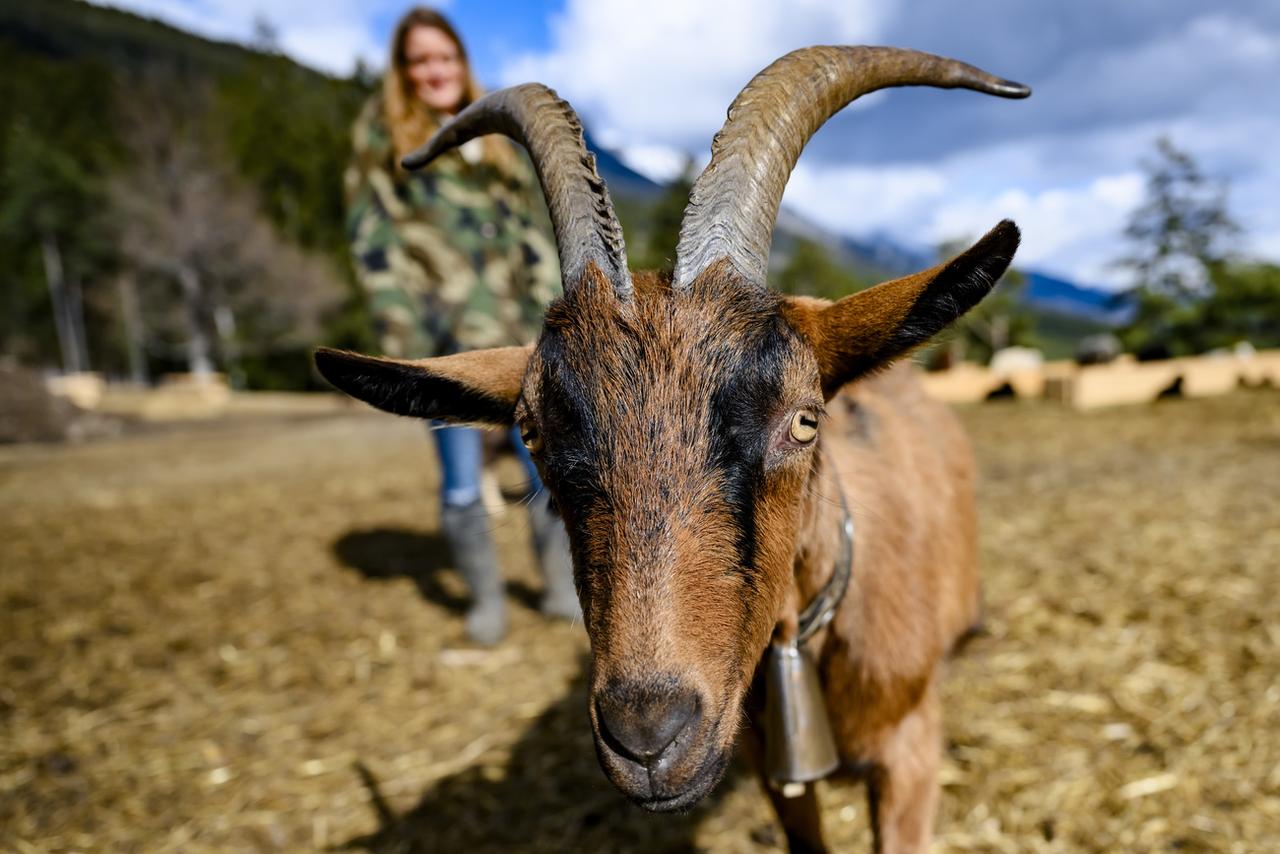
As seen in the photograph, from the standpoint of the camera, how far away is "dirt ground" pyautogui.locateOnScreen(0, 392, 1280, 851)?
2.78 m

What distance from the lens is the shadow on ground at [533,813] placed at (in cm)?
274

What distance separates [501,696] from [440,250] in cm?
234

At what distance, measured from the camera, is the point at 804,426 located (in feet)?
5.49

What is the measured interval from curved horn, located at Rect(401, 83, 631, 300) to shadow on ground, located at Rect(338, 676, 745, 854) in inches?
70.0

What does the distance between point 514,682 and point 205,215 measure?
40.2m

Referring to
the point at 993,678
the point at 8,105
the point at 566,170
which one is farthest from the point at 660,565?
the point at 8,105

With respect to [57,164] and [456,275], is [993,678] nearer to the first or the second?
[456,275]

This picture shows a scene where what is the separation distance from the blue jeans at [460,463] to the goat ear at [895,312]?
2.37 meters

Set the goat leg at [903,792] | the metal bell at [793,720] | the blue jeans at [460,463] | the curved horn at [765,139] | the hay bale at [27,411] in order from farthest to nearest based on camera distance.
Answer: the hay bale at [27,411], the blue jeans at [460,463], the goat leg at [903,792], the metal bell at [793,720], the curved horn at [765,139]

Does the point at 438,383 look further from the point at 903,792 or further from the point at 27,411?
the point at 27,411

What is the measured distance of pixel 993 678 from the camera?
11.7ft

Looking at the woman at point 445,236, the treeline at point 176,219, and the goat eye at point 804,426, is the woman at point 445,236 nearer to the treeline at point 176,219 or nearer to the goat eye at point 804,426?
the goat eye at point 804,426

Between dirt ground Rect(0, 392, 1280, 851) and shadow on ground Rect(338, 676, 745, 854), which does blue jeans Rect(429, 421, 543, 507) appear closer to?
dirt ground Rect(0, 392, 1280, 851)

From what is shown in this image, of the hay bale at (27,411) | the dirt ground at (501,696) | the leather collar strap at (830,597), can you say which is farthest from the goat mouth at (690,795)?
the hay bale at (27,411)
